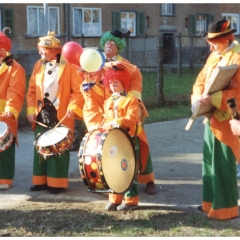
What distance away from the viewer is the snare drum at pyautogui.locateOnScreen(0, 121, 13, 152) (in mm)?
6695

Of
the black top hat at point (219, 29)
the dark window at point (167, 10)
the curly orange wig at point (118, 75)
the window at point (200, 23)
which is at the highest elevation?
the dark window at point (167, 10)

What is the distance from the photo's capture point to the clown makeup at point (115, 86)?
594cm

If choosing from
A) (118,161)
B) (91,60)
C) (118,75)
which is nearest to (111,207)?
(118,161)

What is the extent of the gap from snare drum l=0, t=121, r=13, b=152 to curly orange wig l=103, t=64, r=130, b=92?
144 cm

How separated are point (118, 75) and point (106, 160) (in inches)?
36.9

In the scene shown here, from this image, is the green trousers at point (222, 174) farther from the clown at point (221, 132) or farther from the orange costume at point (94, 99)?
the orange costume at point (94, 99)

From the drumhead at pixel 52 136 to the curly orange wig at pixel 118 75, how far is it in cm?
80

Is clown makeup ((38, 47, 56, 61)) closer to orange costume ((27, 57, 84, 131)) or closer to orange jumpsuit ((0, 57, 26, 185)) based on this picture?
orange costume ((27, 57, 84, 131))

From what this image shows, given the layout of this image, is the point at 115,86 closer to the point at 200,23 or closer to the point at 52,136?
the point at 52,136

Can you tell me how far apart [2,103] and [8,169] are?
2.75ft

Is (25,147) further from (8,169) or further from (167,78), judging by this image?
(167,78)

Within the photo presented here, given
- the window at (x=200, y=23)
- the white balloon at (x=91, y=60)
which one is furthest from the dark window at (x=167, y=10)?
the white balloon at (x=91, y=60)

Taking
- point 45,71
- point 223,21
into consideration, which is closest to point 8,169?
point 45,71

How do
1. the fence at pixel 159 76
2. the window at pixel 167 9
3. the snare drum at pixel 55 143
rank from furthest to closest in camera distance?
1. the window at pixel 167 9
2. the fence at pixel 159 76
3. the snare drum at pixel 55 143
